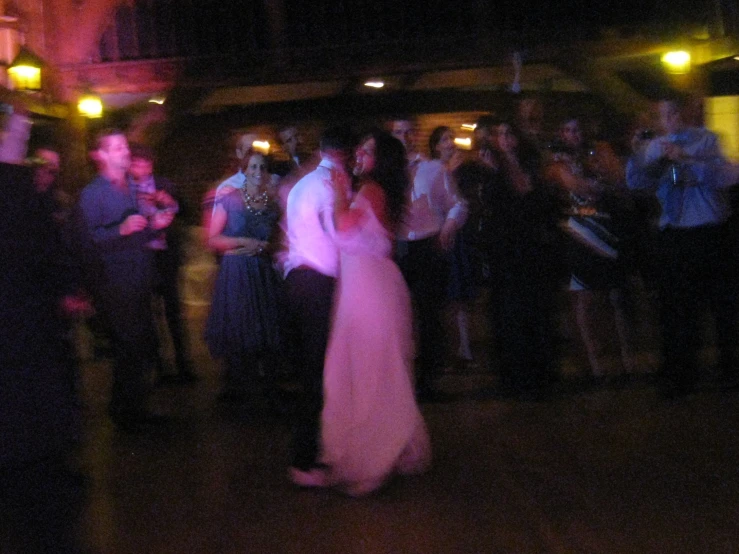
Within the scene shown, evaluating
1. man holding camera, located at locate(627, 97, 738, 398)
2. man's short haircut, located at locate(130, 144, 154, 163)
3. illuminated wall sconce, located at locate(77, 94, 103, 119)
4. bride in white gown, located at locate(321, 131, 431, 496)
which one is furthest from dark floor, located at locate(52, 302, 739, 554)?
illuminated wall sconce, located at locate(77, 94, 103, 119)

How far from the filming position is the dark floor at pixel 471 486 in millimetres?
4438

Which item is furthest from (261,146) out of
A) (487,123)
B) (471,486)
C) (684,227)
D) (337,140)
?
(471,486)

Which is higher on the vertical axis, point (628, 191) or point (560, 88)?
point (560, 88)

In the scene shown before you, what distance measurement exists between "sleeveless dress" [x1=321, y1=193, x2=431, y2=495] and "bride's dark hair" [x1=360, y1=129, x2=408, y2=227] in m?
0.12

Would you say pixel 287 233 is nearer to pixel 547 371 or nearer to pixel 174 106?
pixel 547 371

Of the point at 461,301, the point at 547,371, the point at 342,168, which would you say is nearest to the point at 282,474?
the point at 342,168

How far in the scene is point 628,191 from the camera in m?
7.06

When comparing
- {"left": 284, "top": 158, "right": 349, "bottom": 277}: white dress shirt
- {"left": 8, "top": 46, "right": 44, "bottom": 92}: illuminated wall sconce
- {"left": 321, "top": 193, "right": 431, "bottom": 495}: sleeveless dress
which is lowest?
{"left": 321, "top": 193, "right": 431, "bottom": 495}: sleeveless dress

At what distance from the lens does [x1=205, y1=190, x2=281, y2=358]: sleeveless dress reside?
6.71 metres

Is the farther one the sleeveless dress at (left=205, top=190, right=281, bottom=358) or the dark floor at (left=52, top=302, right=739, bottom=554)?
the sleeveless dress at (left=205, top=190, right=281, bottom=358)

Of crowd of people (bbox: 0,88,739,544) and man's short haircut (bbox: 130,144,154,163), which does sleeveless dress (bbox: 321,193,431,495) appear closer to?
Result: crowd of people (bbox: 0,88,739,544)

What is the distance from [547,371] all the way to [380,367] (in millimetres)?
2155

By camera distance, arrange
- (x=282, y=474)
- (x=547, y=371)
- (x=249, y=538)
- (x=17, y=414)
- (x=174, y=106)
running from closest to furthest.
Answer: (x=17, y=414) → (x=249, y=538) → (x=282, y=474) → (x=547, y=371) → (x=174, y=106)

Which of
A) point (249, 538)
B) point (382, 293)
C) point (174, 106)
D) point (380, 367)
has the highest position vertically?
point (174, 106)
